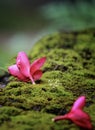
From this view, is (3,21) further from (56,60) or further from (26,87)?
(26,87)

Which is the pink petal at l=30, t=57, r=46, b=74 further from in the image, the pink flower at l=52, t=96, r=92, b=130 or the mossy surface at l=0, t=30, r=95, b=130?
the pink flower at l=52, t=96, r=92, b=130

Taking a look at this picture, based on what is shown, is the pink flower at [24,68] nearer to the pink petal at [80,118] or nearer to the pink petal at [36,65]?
the pink petal at [36,65]

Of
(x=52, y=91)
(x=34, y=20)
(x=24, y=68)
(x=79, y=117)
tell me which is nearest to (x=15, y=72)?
(x=24, y=68)

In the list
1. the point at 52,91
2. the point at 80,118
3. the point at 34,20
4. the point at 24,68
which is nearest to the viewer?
the point at 80,118

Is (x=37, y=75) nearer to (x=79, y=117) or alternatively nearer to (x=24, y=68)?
(x=24, y=68)

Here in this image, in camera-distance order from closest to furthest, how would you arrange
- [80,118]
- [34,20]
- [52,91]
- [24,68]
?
[80,118], [52,91], [24,68], [34,20]

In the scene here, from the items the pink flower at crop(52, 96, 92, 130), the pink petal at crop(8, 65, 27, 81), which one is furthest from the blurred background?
the pink flower at crop(52, 96, 92, 130)
